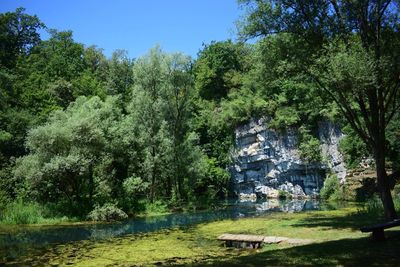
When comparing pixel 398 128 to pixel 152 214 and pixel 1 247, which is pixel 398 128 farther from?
pixel 1 247

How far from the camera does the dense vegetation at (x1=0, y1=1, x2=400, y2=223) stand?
13688mm

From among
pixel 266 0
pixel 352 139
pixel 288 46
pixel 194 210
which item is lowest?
pixel 194 210

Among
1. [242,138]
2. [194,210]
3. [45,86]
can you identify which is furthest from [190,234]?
[45,86]

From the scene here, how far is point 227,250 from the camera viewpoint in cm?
1197

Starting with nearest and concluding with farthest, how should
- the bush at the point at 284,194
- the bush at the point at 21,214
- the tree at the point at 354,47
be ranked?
1. the tree at the point at 354,47
2. the bush at the point at 21,214
3. the bush at the point at 284,194

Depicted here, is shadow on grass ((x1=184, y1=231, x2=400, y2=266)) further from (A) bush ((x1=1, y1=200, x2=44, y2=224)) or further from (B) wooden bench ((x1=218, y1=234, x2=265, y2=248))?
(A) bush ((x1=1, y1=200, x2=44, y2=224))

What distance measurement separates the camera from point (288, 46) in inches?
570

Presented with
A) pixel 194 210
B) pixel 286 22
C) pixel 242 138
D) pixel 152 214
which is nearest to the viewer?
pixel 286 22

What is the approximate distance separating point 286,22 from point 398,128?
15.8m

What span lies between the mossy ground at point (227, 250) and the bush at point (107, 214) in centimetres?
882

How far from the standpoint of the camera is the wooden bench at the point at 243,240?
12.3 m

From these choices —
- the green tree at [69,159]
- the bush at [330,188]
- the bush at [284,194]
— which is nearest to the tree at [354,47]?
the green tree at [69,159]

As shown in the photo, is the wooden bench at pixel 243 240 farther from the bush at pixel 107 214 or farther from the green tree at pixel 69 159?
the green tree at pixel 69 159

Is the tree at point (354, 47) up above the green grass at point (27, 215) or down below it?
above
